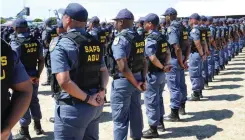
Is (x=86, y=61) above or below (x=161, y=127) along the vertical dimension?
above

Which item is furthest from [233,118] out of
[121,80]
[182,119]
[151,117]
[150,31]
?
[121,80]

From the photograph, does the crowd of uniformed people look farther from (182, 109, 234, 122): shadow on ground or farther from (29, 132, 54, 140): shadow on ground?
(182, 109, 234, 122): shadow on ground

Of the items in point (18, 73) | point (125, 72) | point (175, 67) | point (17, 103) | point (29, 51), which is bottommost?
point (175, 67)

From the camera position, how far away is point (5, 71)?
2.13 meters

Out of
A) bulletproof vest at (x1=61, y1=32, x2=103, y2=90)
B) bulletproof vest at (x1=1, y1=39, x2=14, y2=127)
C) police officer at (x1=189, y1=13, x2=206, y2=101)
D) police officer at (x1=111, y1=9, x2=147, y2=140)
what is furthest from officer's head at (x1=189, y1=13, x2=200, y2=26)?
bulletproof vest at (x1=1, y1=39, x2=14, y2=127)

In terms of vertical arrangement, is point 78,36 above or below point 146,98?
above

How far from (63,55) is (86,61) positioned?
0.25m

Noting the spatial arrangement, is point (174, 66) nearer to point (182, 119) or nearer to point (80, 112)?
point (182, 119)

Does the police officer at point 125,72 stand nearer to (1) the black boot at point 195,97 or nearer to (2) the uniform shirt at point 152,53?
(2) the uniform shirt at point 152,53

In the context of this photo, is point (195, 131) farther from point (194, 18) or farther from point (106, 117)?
point (194, 18)

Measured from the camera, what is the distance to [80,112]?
123 inches

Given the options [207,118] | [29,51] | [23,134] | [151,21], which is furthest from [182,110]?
[29,51]

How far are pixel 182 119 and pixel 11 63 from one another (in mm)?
4816

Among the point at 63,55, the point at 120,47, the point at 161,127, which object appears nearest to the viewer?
the point at 63,55
